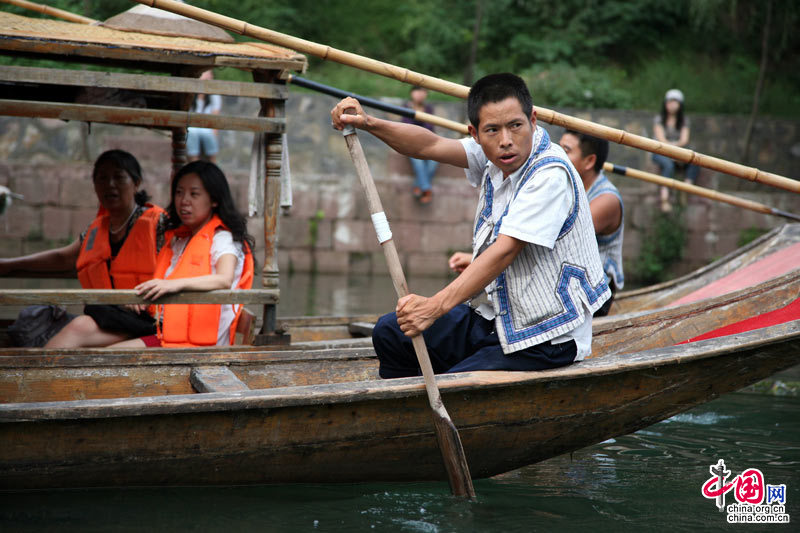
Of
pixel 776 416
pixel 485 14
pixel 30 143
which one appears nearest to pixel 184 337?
pixel 776 416

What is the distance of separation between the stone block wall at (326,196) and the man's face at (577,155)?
21.1ft

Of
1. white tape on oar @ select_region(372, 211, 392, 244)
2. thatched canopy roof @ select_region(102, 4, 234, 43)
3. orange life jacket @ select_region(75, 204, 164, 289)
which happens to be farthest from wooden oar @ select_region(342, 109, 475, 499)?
orange life jacket @ select_region(75, 204, 164, 289)

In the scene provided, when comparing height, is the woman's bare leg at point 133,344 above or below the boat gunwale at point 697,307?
below

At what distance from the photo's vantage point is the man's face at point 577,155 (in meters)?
4.98

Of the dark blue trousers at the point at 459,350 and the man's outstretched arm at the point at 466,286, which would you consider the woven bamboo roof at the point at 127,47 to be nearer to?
the dark blue trousers at the point at 459,350

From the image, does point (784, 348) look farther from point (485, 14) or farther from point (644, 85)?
point (485, 14)

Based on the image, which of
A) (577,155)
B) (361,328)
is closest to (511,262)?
(577,155)

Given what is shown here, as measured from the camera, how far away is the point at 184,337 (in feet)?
14.5

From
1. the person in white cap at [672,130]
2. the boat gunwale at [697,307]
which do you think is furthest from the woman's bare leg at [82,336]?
the person in white cap at [672,130]

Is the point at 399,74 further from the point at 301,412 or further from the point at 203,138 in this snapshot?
the point at 203,138

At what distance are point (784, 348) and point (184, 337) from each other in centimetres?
283

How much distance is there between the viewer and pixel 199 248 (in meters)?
4.38

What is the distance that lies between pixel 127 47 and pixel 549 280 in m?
2.19

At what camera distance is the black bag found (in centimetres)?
455
